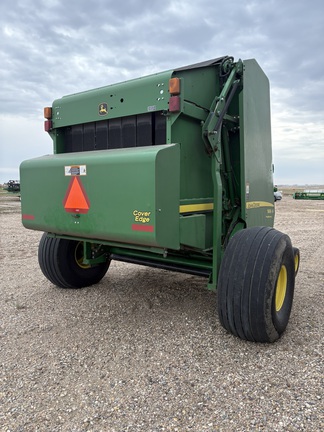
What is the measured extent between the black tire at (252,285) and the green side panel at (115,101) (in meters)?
1.34

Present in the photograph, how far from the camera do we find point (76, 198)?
3268 millimetres

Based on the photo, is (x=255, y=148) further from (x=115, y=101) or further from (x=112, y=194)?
(x=112, y=194)

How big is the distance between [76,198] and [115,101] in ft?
3.19

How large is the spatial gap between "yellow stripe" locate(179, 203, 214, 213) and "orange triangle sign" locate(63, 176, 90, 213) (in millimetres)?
812

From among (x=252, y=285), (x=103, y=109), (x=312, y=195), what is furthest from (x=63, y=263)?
(x=312, y=195)

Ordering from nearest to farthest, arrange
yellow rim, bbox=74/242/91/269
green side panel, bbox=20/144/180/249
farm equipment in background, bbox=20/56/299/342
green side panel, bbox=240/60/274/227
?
green side panel, bbox=20/144/180/249, farm equipment in background, bbox=20/56/299/342, green side panel, bbox=240/60/274/227, yellow rim, bbox=74/242/91/269

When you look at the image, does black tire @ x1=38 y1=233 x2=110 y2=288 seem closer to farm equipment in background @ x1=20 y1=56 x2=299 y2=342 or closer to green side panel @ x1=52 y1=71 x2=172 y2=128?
farm equipment in background @ x1=20 y1=56 x2=299 y2=342

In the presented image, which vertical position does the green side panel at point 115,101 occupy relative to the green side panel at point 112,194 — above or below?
above

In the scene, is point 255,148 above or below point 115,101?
below

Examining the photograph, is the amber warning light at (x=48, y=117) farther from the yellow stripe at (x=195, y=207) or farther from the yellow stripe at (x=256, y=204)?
the yellow stripe at (x=256, y=204)

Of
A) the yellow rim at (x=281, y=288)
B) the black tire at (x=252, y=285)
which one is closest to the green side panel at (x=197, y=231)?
the black tire at (x=252, y=285)

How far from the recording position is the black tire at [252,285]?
290cm

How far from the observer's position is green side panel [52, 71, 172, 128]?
10.3 feet

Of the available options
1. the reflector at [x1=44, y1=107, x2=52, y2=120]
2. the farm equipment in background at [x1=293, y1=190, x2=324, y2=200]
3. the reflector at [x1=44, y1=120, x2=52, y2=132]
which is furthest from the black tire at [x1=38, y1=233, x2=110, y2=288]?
the farm equipment in background at [x1=293, y1=190, x2=324, y2=200]
